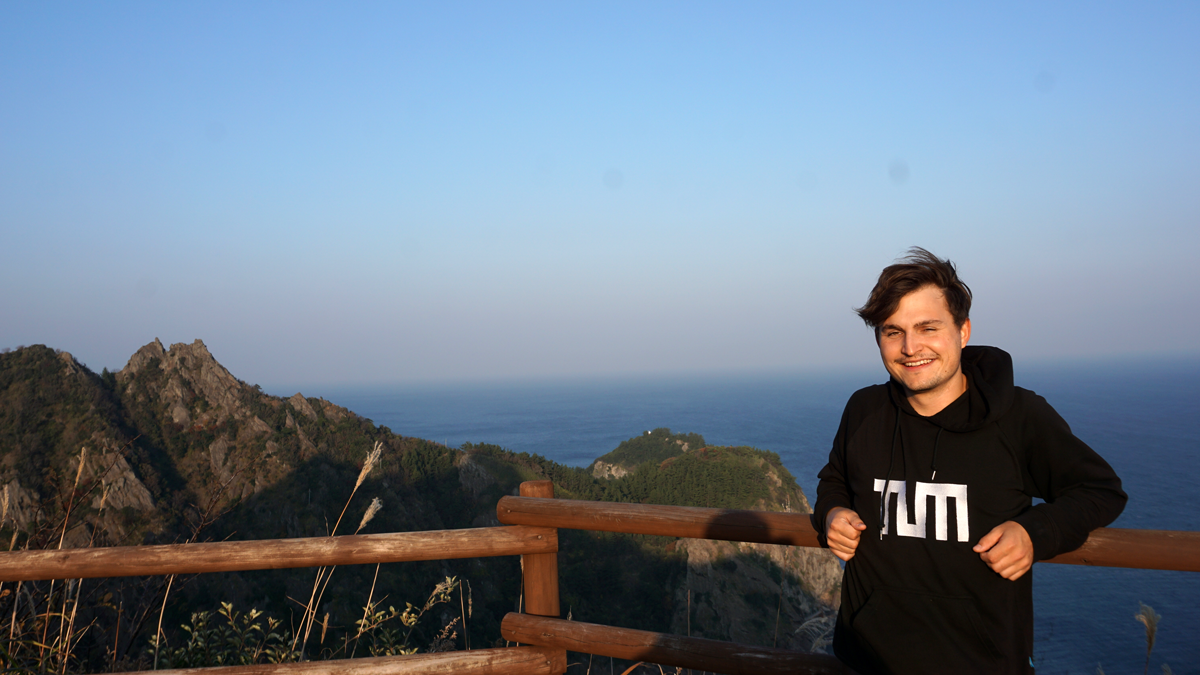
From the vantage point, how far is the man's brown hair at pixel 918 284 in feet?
6.05

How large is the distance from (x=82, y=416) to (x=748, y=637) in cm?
3385

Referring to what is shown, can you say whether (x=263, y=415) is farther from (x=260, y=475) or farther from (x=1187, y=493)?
(x=1187, y=493)

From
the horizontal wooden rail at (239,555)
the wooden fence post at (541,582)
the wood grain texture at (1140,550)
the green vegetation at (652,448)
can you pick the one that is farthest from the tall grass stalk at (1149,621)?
the green vegetation at (652,448)

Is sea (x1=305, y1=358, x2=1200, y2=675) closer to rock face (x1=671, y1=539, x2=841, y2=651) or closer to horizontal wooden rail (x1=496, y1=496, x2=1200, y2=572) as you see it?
horizontal wooden rail (x1=496, y1=496, x2=1200, y2=572)

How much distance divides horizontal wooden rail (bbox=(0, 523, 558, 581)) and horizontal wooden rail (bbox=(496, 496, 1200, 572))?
0.77 ft

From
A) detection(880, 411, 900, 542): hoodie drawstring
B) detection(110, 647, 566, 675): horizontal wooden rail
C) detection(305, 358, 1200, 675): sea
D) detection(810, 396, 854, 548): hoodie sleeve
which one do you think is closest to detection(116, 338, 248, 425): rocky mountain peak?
detection(305, 358, 1200, 675): sea

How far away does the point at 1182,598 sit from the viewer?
39.6 meters

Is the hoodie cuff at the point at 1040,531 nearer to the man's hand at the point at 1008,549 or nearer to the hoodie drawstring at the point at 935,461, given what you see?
the man's hand at the point at 1008,549

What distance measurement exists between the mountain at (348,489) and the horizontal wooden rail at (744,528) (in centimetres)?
2478

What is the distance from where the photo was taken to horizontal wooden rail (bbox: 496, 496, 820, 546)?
242 cm

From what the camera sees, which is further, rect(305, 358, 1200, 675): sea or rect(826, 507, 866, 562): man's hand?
rect(305, 358, 1200, 675): sea

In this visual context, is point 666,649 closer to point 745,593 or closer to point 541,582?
point 541,582

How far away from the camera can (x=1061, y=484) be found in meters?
1.66

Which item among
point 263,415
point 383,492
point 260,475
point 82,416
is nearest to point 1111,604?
point 383,492
